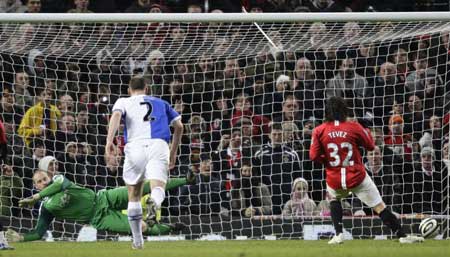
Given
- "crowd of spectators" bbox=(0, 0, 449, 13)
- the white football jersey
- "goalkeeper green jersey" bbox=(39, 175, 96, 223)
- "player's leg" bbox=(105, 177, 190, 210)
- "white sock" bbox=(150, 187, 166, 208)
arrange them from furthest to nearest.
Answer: "crowd of spectators" bbox=(0, 0, 449, 13), "player's leg" bbox=(105, 177, 190, 210), "goalkeeper green jersey" bbox=(39, 175, 96, 223), the white football jersey, "white sock" bbox=(150, 187, 166, 208)

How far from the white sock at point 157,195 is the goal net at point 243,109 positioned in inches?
140

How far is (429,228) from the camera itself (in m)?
13.1

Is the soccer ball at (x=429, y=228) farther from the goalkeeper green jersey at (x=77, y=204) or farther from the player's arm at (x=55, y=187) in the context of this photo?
the player's arm at (x=55, y=187)

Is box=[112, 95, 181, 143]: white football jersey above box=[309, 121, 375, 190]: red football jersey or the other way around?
above

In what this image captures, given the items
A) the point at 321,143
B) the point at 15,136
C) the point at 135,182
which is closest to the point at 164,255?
the point at 135,182

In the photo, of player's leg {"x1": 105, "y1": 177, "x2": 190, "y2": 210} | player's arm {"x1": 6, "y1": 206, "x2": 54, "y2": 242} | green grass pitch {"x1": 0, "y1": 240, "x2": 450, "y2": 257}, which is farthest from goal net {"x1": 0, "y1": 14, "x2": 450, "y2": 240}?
green grass pitch {"x1": 0, "y1": 240, "x2": 450, "y2": 257}

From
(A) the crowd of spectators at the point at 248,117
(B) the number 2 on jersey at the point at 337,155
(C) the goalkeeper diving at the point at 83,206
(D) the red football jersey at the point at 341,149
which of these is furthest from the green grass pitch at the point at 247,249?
(A) the crowd of spectators at the point at 248,117

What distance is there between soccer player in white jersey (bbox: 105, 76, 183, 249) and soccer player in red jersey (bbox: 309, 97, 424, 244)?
2.01 metres

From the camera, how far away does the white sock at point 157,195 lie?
36.1 feet

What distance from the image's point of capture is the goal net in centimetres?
1474

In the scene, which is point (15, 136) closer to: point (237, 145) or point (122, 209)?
point (122, 209)

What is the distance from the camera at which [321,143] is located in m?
12.6

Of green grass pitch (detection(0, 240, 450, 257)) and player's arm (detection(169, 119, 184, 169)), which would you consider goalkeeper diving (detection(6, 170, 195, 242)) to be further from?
player's arm (detection(169, 119, 184, 169))

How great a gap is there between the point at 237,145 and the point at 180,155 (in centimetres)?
82
